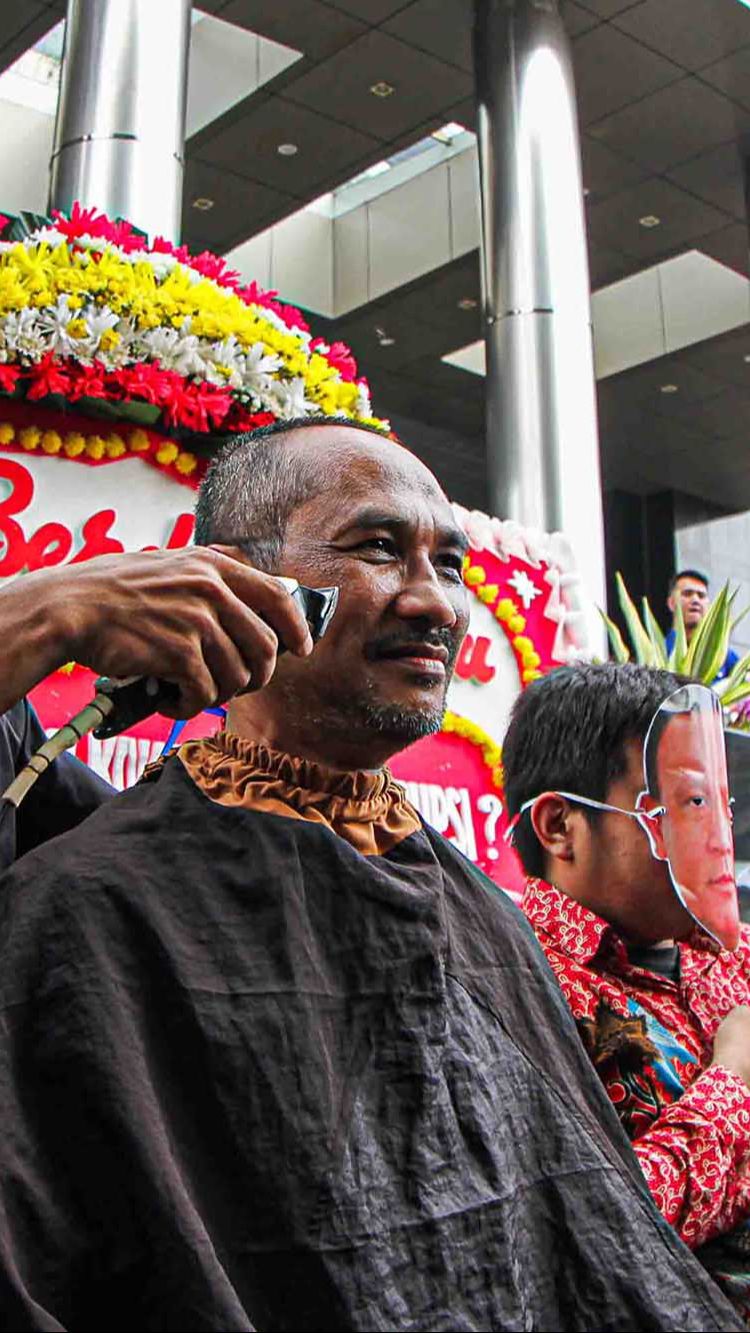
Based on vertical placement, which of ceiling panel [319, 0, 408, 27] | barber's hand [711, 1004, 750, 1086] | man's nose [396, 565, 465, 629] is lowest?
barber's hand [711, 1004, 750, 1086]

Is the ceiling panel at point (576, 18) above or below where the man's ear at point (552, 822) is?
above

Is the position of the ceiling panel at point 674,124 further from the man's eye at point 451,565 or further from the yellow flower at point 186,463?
the man's eye at point 451,565

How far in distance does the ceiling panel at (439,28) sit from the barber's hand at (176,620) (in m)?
6.15

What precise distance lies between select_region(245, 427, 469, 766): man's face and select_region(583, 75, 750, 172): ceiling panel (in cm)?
646

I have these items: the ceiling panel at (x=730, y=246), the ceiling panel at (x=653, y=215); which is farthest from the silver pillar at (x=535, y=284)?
the ceiling panel at (x=730, y=246)

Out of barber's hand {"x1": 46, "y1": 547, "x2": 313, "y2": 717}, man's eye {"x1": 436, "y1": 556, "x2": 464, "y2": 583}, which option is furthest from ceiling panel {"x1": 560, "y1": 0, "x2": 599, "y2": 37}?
barber's hand {"x1": 46, "y1": 547, "x2": 313, "y2": 717}

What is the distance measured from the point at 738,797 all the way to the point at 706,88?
19.7ft

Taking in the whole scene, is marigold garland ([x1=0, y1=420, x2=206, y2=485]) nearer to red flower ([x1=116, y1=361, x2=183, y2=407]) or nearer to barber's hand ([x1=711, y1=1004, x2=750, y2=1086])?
red flower ([x1=116, y1=361, x2=183, y2=407])

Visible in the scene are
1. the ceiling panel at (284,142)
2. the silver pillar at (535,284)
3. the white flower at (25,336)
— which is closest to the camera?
the white flower at (25,336)

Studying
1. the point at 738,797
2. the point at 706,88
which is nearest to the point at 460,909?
the point at 738,797

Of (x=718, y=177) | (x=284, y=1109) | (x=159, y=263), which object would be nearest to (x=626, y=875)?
(x=284, y=1109)

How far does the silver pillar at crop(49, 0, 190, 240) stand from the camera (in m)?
4.50

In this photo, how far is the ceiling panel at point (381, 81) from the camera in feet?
22.8

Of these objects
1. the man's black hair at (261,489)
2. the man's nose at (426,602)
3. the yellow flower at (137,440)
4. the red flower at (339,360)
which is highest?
the red flower at (339,360)
